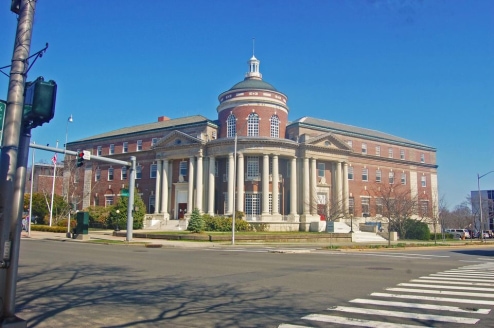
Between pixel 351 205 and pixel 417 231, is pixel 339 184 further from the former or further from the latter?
pixel 417 231

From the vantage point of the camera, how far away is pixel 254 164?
56906 millimetres

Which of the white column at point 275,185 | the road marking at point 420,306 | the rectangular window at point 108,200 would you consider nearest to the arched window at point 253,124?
the white column at point 275,185

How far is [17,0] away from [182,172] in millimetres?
55444

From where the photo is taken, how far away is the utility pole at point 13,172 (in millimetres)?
6000

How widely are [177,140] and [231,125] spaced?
7798mm

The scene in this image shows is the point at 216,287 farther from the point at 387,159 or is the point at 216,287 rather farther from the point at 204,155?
the point at 387,159

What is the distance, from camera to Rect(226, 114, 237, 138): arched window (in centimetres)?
5834

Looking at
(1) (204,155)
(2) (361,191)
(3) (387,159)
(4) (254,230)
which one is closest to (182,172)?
(1) (204,155)

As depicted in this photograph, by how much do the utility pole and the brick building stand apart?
43.7 m

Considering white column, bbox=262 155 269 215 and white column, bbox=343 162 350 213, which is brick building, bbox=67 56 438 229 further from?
white column, bbox=262 155 269 215

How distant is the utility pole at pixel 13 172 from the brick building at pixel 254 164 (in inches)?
1719

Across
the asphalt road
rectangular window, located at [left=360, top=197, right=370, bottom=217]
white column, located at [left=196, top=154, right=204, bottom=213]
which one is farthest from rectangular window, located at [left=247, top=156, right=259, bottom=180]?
the asphalt road

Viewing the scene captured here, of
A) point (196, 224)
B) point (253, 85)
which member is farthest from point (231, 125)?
point (196, 224)

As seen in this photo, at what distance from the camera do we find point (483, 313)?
338 inches
